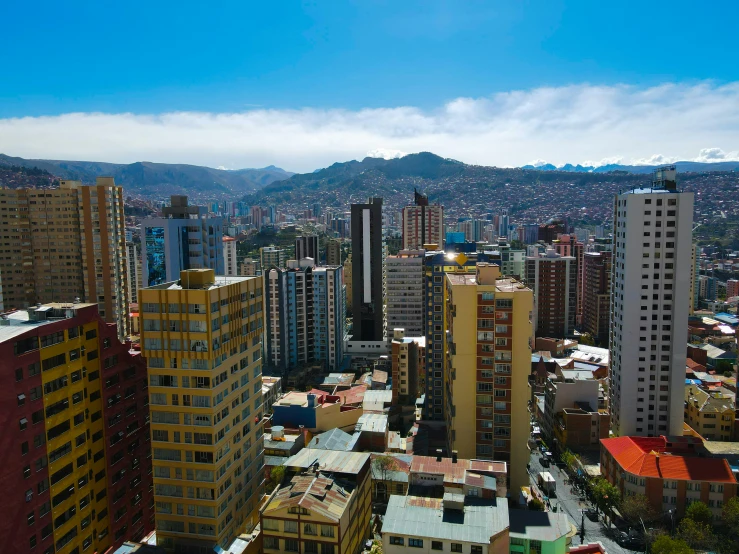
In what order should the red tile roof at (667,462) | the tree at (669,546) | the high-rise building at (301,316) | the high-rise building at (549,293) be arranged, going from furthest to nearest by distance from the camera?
the high-rise building at (549,293), the high-rise building at (301,316), the red tile roof at (667,462), the tree at (669,546)

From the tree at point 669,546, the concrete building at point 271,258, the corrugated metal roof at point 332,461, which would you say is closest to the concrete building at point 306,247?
the concrete building at point 271,258

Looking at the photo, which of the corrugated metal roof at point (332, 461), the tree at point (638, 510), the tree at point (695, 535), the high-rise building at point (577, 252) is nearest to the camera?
the corrugated metal roof at point (332, 461)

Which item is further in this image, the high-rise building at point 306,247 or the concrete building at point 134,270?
the high-rise building at point 306,247

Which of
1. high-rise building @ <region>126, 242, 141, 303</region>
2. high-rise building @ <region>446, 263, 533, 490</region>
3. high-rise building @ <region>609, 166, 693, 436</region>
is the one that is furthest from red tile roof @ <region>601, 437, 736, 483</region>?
high-rise building @ <region>126, 242, 141, 303</region>

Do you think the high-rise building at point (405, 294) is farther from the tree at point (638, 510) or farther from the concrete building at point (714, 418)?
the tree at point (638, 510)

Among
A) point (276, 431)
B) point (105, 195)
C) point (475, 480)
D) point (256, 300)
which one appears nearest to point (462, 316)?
point (475, 480)

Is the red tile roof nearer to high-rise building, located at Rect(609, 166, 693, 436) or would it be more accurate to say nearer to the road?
the road

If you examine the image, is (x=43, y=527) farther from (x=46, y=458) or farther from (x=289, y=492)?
(x=289, y=492)
